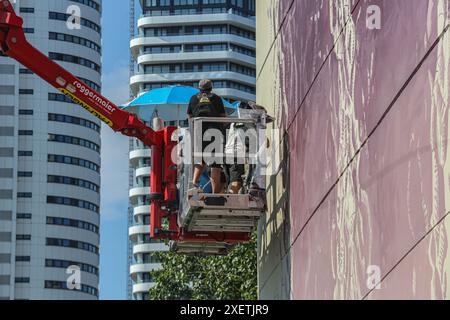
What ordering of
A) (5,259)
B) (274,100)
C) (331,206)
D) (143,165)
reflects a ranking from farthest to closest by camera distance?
(143,165)
(5,259)
(274,100)
(331,206)

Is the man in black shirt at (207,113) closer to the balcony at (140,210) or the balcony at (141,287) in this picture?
the balcony at (141,287)

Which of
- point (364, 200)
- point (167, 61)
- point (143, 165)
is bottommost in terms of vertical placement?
point (364, 200)

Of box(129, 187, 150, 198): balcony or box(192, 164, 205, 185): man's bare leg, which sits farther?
box(129, 187, 150, 198): balcony

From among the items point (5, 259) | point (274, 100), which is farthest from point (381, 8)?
point (5, 259)

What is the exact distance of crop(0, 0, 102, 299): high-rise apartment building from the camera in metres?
167

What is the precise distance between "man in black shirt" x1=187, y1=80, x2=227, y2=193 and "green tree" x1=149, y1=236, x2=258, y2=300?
19711mm

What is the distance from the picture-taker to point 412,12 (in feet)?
41.3

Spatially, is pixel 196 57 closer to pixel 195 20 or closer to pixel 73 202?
pixel 195 20

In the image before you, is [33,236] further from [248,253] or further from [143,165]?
[248,253]

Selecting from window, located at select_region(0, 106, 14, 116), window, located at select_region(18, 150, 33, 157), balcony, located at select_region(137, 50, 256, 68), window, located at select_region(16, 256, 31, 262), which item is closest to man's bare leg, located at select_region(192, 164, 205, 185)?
window, located at select_region(16, 256, 31, 262)

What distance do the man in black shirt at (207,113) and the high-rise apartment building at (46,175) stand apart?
146894 mm

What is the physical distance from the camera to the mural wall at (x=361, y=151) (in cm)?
1176

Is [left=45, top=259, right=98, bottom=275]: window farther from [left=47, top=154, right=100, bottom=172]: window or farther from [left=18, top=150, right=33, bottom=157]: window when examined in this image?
[left=18, top=150, right=33, bottom=157]: window

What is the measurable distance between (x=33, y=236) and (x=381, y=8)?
158 m
